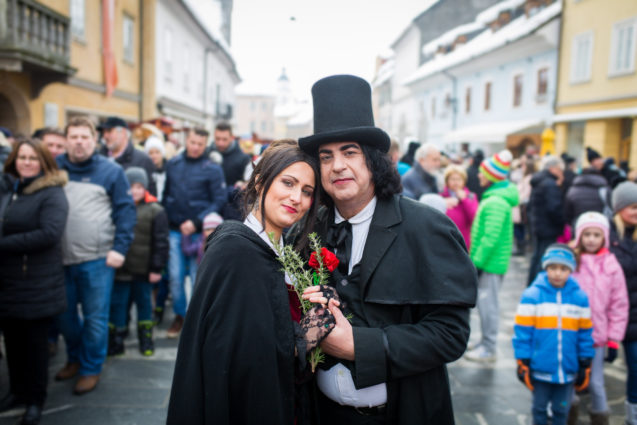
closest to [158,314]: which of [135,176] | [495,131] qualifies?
[135,176]

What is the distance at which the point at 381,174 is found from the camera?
2.07m

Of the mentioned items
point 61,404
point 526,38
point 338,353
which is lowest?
point 61,404

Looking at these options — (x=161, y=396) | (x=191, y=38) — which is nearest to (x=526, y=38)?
(x=191, y=38)

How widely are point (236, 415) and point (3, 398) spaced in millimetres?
3149

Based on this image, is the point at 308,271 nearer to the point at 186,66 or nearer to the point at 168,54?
the point at 168,54

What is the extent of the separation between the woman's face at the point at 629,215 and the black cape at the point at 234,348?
3452 mm

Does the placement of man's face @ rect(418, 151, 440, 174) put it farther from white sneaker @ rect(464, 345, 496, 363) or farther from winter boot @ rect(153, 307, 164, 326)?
winter boot @ rect(153, 307, 164, 326)

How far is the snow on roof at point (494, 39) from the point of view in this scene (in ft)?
64.2

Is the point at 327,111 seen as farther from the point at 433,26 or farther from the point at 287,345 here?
the point at 433,26

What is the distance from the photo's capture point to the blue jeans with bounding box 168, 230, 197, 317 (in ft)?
17.9

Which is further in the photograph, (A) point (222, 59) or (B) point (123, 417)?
(A) point (222, 59)

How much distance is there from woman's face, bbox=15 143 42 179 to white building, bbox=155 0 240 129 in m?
10.5

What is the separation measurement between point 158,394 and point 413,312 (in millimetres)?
2949

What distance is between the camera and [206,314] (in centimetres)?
173
